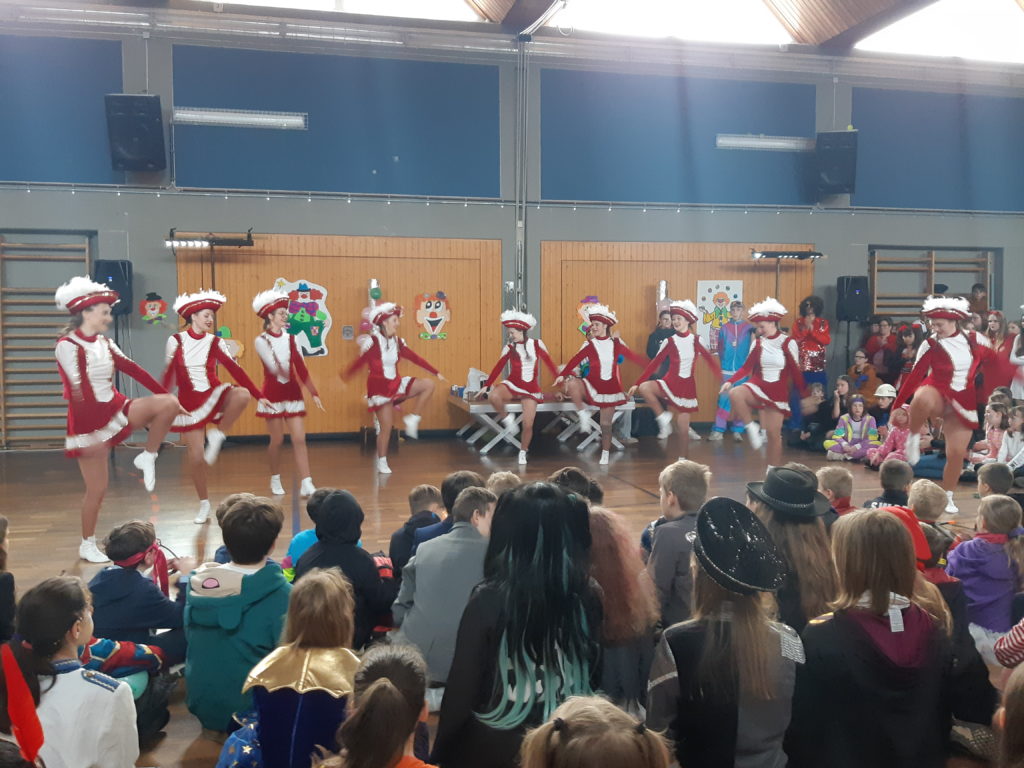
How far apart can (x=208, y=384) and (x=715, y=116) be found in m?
7.84

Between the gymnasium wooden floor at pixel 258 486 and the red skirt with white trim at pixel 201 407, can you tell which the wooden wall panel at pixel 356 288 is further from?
the red skirt with white trim at pixel 201 407

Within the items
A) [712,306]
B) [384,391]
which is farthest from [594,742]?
[712,306]

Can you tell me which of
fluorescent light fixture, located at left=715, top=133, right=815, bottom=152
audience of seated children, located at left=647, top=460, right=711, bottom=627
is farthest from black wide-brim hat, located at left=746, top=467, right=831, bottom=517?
fluorescent light fixture, located at left=715, top=133, right=815, bottom=152

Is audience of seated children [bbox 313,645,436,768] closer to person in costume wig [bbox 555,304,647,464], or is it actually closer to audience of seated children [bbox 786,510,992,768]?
audience of seated children [bbox 786,510,992,768]

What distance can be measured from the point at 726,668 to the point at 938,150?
1230 centimetres

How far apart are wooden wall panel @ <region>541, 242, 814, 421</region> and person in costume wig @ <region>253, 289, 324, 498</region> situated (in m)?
4.67

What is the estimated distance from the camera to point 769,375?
7.64m

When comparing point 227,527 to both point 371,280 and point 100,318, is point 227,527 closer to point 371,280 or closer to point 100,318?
point 100,318

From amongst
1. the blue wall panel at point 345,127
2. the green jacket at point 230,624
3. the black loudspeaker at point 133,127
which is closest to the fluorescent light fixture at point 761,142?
the blue wall panel at point 345,127

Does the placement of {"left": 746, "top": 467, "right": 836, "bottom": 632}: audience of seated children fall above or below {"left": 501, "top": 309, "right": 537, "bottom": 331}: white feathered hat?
below

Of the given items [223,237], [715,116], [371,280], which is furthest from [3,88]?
[715,116]

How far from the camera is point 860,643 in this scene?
2.02 meters

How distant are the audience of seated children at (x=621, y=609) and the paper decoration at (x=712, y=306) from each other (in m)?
9.33

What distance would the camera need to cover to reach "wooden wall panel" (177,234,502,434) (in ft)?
33.8
